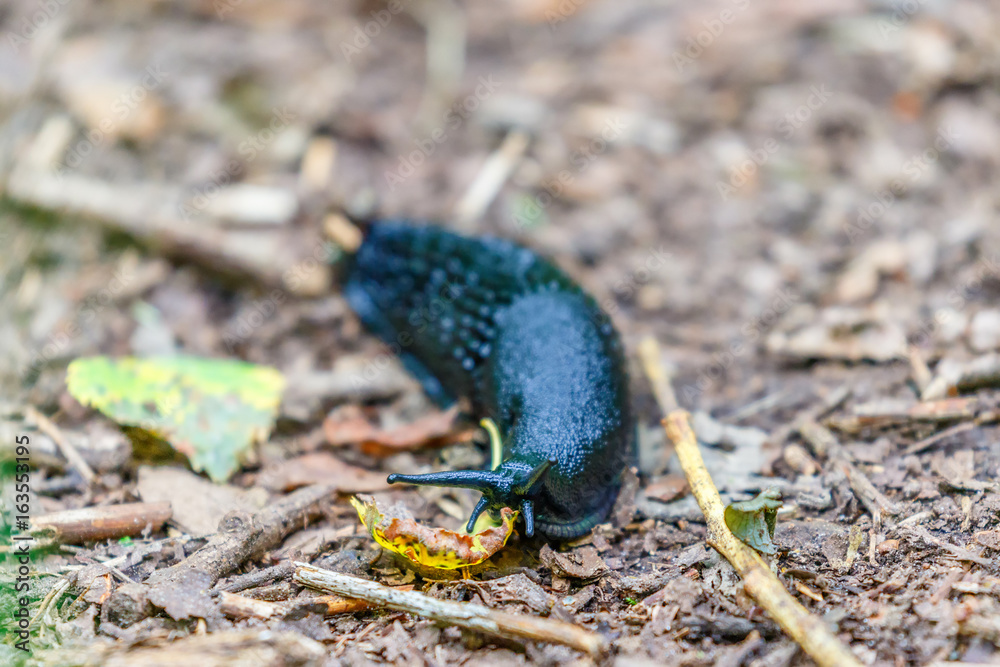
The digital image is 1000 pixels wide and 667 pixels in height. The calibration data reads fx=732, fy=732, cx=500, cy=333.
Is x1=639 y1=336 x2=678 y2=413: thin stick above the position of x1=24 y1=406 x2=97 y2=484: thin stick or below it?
above

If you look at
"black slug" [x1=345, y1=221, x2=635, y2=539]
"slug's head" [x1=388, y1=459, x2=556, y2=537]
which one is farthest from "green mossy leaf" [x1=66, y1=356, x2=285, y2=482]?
"slug's head" [x1=388, y1=459, x2=556, y2=537]

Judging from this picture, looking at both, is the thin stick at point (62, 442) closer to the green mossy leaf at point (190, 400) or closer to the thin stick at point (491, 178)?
the green mossy leaf at point (190, 400)

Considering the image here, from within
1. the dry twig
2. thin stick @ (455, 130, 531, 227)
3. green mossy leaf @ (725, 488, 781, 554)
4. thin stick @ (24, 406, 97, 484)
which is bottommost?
the dry twig

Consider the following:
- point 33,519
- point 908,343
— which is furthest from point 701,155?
point 33,519

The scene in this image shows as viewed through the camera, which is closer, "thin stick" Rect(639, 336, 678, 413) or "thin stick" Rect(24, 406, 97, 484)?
"thin stick" Rect(24, 406, 97, 484)

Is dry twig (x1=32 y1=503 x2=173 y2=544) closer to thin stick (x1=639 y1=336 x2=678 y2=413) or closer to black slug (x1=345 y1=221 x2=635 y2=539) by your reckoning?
black slug (x1=345 y1=221 x2=635 y2=539)

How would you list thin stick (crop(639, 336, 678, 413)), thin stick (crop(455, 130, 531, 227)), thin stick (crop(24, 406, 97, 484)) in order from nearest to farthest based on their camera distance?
thin stick (crop(24, 406, 97, 484)), thin stick (crop(639, 336, 678, 413)), thin stick (crop(455, 130, 531, 227))

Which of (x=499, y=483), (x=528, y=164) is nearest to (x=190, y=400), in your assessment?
(x=499, y=483)

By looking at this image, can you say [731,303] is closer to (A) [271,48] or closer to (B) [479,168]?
(B) [479,168]
